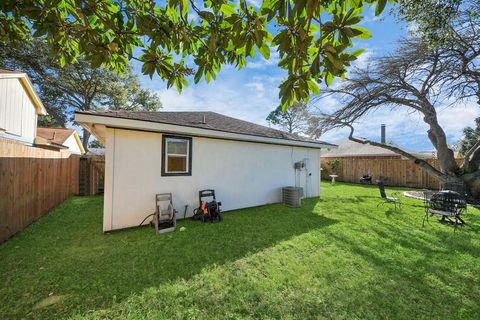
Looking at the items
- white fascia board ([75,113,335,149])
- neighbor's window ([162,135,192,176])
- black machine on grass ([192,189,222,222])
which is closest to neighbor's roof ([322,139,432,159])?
white fascia board ([75,113,335,149])

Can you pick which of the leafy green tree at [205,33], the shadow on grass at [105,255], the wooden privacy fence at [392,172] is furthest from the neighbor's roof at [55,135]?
the wooden privacy fence at [392,172]

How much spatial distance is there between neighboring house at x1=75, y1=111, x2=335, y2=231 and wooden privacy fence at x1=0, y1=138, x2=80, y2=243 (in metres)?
1.39

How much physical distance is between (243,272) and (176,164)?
3.63 meters

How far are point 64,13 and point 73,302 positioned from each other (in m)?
3.38

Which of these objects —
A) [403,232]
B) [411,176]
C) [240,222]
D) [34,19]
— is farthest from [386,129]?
[34,19]

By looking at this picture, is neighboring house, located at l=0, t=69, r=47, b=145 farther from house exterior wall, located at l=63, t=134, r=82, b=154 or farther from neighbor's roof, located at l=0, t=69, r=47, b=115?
house exterior wall, located at l=63, t=134, r=82, b=154

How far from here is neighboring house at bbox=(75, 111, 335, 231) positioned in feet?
15.6

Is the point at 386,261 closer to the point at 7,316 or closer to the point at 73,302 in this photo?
the point at 73,302

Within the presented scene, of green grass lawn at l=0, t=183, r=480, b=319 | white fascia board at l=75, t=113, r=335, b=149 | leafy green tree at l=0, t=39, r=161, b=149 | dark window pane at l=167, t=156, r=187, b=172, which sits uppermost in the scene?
leafy green tree at l=0, t=39, r=161, b=149

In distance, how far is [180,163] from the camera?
19.2 ft

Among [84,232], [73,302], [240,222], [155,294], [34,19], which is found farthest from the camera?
[240,222]

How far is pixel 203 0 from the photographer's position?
2.31 m

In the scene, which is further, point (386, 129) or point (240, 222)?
point (386, 129)

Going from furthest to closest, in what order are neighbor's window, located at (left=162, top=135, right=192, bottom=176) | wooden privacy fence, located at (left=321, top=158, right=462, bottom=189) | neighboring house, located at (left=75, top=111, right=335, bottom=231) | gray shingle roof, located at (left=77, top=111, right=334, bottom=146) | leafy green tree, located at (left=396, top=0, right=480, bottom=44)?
wooden privacy fence, located at (left=321, top=158, right=462, bottom=189), neighbor's window, located at (left=162, top=135, right=192, bottom=176), gray shingle roof, located at (left=77, top=111, right=334, bottom=146), neighboring house, located at (left=75, top=111, right=335, bottom=231), leafy green tree, located at (left=396, top=0, right=480, bottom=44)
